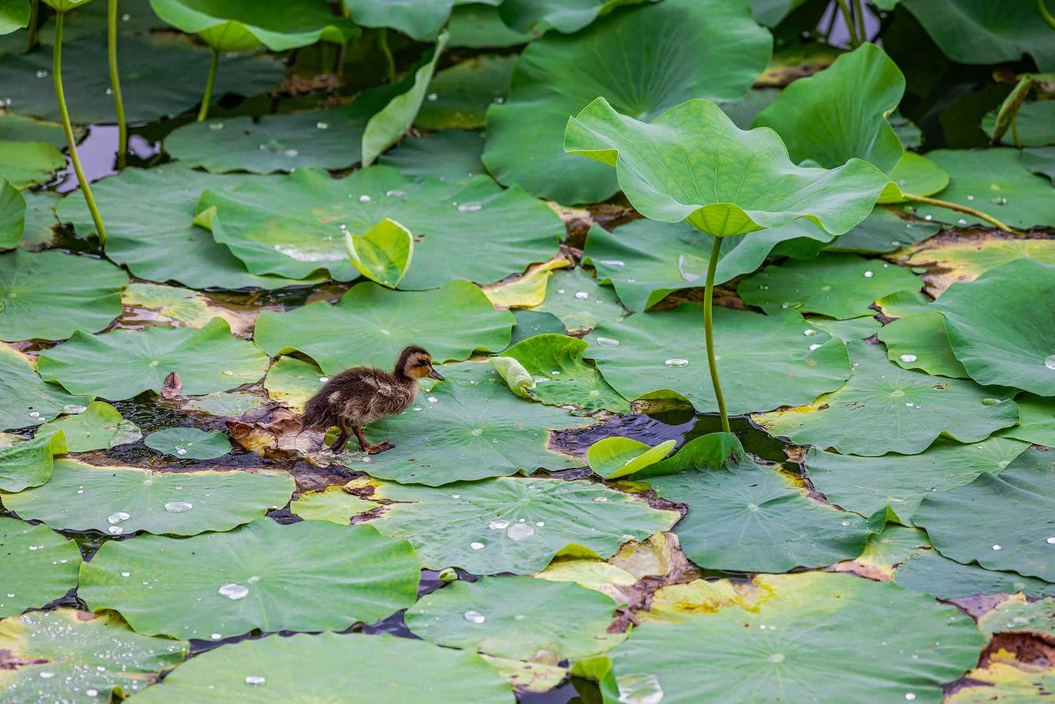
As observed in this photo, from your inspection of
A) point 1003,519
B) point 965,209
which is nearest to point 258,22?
point 965,209

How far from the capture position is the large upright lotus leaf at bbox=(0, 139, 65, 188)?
5.29 meters

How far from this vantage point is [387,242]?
14.9ft

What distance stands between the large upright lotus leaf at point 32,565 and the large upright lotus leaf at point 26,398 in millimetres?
595

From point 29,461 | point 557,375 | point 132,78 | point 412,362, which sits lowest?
point 557,375

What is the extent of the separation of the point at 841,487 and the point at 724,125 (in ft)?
3.88

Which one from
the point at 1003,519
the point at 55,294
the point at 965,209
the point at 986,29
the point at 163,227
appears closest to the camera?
the point at 1003,519

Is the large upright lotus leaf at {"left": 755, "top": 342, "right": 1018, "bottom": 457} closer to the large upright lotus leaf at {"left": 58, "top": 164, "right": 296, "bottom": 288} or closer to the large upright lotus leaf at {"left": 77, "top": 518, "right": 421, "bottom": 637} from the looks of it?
the large upright lotus leaf at {"left": 77, "top": 518, "right": 421, "bottom": 637}

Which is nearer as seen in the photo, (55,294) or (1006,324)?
(1006,324)

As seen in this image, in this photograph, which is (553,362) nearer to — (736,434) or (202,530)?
(736,434)

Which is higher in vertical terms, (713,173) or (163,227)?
(713,173)

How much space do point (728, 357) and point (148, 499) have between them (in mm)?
1996

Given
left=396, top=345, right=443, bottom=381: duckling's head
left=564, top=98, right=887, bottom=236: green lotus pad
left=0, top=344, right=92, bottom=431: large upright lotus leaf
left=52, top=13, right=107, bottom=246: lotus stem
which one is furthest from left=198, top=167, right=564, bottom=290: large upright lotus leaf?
left=564, top=98, right=887, bottom=236: green lotus pad

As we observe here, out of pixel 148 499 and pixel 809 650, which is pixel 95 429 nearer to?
pixel 148 499

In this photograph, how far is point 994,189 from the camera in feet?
17.3
